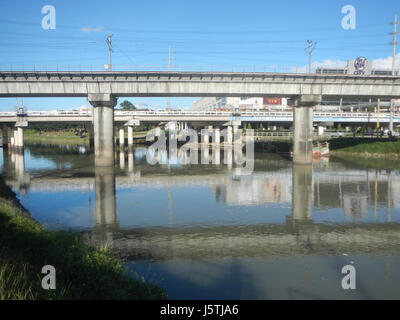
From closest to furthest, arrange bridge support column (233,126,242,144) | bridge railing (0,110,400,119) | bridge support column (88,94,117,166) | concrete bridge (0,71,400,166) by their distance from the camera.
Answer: concrete bridge (0,71,400,166) < bridge support column (88,94,117,166) < bridge railing (0,110,400,119) < bridge support column (233,126,242,144)

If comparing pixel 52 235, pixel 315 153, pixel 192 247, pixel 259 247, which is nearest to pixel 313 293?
pixel 259 247

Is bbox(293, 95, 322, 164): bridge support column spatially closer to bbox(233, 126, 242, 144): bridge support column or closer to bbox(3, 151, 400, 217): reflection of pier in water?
bbox(3, 151, 400, 217): reflection of pier in water

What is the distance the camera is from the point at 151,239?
1580cm

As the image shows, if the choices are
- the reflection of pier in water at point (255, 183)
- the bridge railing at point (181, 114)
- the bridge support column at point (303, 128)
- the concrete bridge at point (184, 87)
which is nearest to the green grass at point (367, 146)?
the concrete bridge at point (184, 87)

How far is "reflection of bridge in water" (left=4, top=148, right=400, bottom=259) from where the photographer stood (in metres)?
14.8

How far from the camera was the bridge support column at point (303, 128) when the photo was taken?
44650 millimetres

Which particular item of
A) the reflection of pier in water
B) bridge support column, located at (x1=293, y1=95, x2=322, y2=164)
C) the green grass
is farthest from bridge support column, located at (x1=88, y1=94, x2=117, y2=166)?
the green grass

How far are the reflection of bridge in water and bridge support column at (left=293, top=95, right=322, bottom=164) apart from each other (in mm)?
4671

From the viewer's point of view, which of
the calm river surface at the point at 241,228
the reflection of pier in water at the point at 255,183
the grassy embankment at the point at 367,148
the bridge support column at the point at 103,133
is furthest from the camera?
the grassy embankment at the point at 367,148

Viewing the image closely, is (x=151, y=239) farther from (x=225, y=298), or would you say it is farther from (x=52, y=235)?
(x=225, y=298)

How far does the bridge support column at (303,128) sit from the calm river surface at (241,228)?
10.4 meters

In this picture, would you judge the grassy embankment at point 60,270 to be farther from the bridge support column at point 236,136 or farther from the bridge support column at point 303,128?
the bridge support column at point 236,136

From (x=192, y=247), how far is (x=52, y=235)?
5.42 meters

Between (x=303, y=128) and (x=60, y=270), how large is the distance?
133 ft
